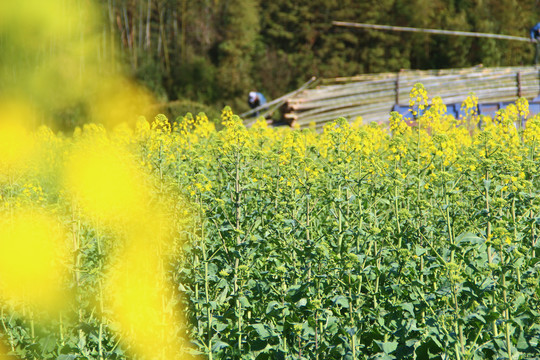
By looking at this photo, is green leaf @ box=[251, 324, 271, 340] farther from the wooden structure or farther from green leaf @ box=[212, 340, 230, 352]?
the wooden structure

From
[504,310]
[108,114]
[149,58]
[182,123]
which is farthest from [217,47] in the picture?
[504,310]

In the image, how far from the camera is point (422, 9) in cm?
2525

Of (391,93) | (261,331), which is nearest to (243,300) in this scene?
(261,331)

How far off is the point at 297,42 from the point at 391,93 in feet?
45.9

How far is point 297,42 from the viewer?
27.6 meters

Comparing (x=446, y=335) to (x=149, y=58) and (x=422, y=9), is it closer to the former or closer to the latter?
(x=149, y=58)

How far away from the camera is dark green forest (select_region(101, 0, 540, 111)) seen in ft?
75.8

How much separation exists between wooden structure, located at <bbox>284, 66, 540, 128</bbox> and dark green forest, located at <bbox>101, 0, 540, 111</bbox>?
9065 mm

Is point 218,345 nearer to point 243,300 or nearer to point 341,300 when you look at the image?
point 243,300

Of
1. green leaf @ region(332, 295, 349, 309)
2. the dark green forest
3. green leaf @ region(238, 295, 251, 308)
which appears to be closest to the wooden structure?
the dark green forest

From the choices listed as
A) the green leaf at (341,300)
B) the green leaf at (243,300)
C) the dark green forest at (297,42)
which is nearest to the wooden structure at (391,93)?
the dark green forest at (297,42)

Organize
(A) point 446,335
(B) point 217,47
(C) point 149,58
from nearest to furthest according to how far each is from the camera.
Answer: (A) point 446,335 → (C) point 149,58 → (B) point 217,47

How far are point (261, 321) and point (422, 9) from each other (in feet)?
78.3

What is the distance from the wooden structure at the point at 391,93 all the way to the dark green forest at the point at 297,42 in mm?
9065
